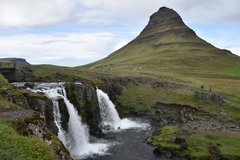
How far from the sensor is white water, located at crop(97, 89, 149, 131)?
9038 centimetres

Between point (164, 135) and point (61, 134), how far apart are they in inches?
917

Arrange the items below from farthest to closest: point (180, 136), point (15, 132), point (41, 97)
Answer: point (180, 136) < point (41, 97) < point (15, 132)

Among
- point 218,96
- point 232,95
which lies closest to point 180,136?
point 218,96

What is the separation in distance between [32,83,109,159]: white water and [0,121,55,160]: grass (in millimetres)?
25664

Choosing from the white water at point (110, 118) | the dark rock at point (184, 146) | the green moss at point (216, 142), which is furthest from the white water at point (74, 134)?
the green moss at point (216, 142)

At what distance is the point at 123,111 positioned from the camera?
105 meters

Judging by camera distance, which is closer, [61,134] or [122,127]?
[61,134]

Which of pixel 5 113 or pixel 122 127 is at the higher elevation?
pixel 5 113

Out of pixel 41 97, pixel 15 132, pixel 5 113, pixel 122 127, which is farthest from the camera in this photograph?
pixel 122 127

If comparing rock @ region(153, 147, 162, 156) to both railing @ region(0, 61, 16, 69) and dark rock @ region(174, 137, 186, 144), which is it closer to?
dark rock @ region(174, 137, 186, 144)

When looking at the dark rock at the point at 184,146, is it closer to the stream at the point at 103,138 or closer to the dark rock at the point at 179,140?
the dark rock at the point at 179,140

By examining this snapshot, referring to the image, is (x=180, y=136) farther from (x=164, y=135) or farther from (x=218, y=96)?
(x=218, y=96)

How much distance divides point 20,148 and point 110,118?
2359 inches

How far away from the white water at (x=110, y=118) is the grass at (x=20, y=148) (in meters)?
50.8
